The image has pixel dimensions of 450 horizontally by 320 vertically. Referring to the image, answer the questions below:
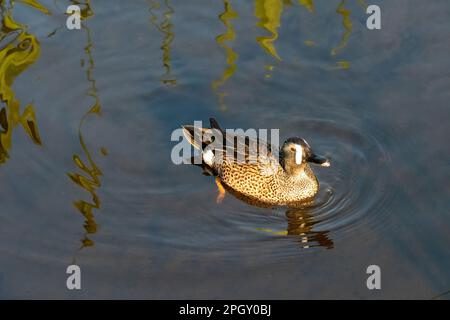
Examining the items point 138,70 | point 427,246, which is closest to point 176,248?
point 427,246

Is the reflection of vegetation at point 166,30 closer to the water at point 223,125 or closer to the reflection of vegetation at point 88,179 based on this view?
the water at point 223,125

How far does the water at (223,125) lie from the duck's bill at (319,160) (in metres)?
0.39

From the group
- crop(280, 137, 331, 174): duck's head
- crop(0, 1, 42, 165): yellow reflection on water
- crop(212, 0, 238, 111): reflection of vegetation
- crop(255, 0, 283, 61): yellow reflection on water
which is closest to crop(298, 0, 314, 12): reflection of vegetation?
crop(255, 0, 283, 61): yellow reflection on water

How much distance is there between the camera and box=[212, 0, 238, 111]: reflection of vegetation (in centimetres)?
1073

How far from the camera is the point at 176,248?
28.4 ft

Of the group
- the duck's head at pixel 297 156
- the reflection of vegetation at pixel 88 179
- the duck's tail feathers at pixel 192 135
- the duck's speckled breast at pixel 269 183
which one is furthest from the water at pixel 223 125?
the duck's head at pixel 297 156

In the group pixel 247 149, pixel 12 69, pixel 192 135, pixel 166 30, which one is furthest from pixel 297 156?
pixel 12 69

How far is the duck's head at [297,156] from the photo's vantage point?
9273mm

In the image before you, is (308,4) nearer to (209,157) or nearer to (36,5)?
(209,157)

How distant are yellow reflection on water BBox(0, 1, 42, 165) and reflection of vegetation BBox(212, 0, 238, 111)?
7.28 feet

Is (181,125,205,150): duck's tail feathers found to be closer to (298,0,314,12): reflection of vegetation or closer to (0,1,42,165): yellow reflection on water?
(0,1,42,165): yellow reflection on water

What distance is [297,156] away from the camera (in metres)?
9.41
